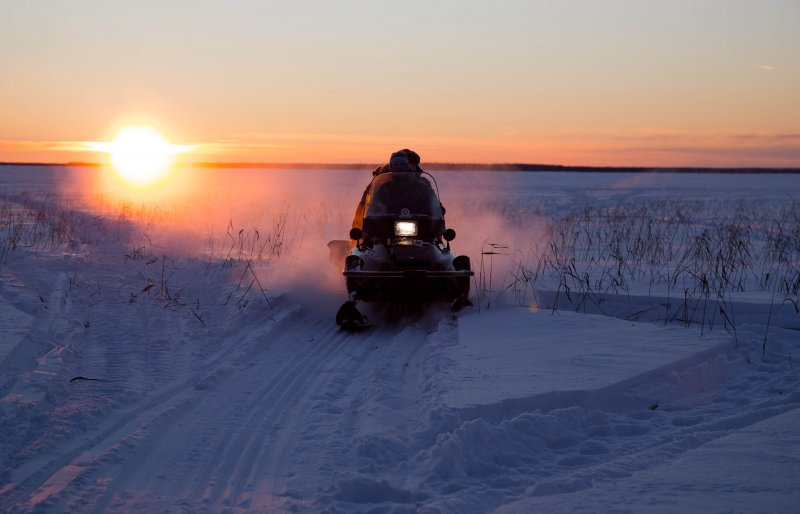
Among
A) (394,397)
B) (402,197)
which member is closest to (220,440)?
(394,397)

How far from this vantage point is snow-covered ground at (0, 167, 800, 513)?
4.33m

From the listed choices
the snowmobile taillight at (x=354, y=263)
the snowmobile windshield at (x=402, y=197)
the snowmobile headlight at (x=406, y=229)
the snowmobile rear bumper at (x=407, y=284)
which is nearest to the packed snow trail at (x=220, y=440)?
the snowmobile rear bumper at (x=407, y=284)

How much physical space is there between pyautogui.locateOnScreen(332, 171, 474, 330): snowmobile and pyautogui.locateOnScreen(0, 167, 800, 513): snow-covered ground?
44cm

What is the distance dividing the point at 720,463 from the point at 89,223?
20015 millimetres

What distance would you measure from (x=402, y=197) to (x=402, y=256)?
1709 mm

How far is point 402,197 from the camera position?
11.8 meters

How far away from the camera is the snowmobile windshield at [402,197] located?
11.6 meters

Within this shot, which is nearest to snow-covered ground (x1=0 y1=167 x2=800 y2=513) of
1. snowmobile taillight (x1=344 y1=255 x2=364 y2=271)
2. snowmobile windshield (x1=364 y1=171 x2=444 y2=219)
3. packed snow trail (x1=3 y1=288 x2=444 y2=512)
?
packed snow trail (x1=3 y1=288 x2=444 y2=512)

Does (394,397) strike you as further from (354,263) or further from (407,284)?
(354,263)

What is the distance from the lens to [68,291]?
407 inches

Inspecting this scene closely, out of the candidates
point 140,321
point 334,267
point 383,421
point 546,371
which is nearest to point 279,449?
point 383,421

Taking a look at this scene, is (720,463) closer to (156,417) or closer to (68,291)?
(156,417)

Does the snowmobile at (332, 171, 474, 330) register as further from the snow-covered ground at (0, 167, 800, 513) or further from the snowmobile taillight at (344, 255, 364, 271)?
the snow-covered ground at (0, 167, 800, 513)

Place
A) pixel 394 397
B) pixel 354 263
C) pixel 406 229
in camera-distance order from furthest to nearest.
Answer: pixel 406 229, pixel 354 263, pixel 394 397
